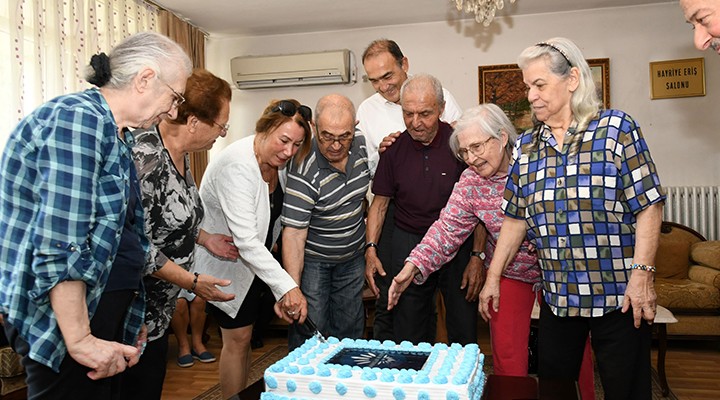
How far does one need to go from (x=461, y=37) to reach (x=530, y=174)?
13.6 ft

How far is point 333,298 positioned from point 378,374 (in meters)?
1.04

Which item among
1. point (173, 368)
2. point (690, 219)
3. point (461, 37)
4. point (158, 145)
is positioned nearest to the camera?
point (158, 145)

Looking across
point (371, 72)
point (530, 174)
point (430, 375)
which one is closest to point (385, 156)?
point (371, 72)

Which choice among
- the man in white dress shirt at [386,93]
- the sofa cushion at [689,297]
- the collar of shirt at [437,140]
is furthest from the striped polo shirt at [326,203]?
the sofa cushion at [689,297]

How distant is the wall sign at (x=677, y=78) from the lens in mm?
5270

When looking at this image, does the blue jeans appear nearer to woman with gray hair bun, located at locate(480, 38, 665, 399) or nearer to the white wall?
woman with gray hair bun, located at locate(480, 38, 665, 399)

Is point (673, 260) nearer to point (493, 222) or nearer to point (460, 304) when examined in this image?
point (460, 304)

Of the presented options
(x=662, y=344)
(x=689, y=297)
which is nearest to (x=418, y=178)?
(x=662, y=344)

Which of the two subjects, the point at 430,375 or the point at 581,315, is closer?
the point at 430,375

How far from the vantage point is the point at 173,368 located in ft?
13.5

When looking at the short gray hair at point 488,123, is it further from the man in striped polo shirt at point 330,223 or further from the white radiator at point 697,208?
the white radiator at point 697,208

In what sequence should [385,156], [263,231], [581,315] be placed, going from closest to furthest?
[581,315]
[263,231]
[385,156]

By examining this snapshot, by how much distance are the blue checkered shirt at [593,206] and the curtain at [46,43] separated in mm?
2927

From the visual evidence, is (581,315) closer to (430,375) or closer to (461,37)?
(430,375)
